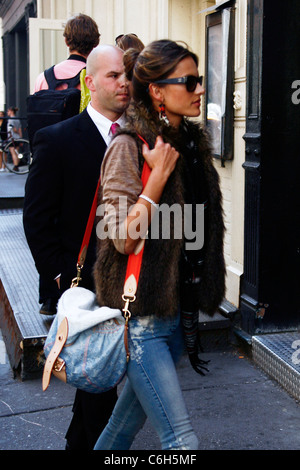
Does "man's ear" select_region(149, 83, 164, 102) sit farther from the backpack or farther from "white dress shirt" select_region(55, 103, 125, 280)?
the backpack

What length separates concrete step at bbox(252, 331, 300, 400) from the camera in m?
4.26

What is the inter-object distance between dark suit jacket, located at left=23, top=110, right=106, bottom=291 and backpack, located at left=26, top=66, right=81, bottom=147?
1.47 metres

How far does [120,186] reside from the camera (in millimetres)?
2330

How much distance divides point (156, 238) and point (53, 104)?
232cm

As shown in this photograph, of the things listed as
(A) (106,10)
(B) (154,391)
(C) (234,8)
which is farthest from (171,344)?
(A) (106,10)

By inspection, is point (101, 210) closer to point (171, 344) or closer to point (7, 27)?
point (171, 344)

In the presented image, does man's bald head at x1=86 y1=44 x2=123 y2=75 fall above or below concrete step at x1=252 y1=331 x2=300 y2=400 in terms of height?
above

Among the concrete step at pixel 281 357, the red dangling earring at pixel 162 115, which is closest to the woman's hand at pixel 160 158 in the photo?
the red dangling earring at pixel 162 115

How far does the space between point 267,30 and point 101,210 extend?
2505 mm

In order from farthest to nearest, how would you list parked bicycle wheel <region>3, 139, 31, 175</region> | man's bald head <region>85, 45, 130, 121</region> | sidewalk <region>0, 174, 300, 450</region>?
parked bicycle wheel <region>3, 139, 31, 175</region>
sidewalk <region>0, 174, 300, 450</region>
man's bald head <region>85, 45, 130, 121</region>

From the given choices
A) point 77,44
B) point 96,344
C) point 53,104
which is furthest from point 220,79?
point 96,344

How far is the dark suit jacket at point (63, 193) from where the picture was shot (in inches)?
112

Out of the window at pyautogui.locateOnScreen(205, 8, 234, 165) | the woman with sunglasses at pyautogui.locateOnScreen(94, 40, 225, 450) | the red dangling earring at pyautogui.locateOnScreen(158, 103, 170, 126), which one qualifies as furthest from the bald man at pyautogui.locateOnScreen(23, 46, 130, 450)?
the window at pyautogui.locateOnScreen(205, 8, 234, 165)

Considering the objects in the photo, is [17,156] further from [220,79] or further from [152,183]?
[152,183]
